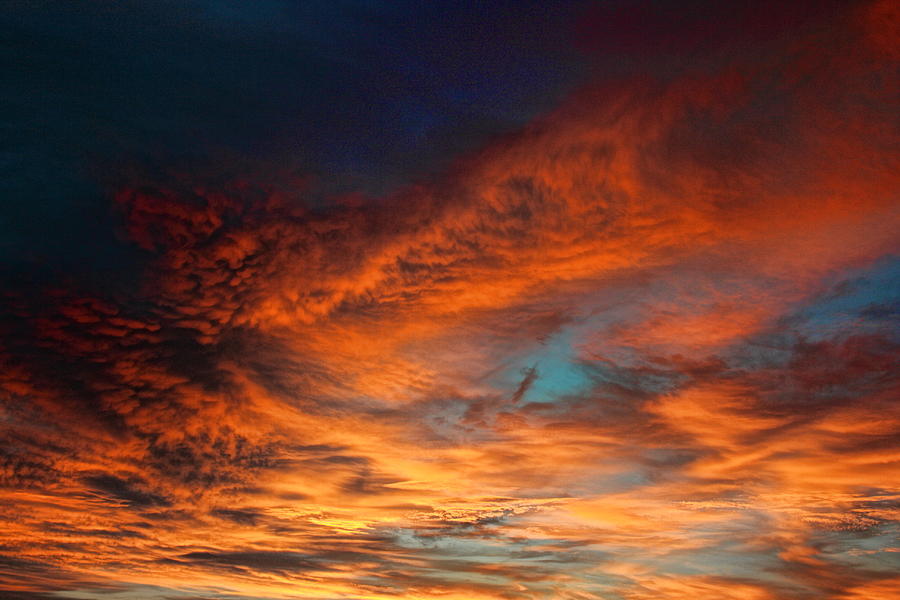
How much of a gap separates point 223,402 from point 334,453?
10.7 ft

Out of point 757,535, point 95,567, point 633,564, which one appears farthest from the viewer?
point 95,567

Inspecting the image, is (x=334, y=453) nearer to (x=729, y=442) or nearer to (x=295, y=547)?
(x=295, y=547)

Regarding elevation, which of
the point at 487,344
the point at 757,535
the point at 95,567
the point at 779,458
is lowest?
the point at 95,567

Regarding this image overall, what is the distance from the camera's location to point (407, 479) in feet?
56.7

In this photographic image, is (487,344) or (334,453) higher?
(487,344)

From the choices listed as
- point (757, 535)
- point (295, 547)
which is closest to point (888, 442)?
point (757, 535)

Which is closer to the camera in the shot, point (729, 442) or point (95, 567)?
point (729, 442)

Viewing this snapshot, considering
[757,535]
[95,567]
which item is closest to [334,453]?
[757,535]

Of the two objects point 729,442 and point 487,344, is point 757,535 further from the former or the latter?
point 487,344

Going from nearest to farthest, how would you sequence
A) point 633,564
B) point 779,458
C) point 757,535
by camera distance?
point 779,458, point 757,535, point 633,564

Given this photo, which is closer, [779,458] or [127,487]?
A: [779,458]

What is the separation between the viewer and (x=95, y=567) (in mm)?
24562

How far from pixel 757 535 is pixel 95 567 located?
76.9 feet

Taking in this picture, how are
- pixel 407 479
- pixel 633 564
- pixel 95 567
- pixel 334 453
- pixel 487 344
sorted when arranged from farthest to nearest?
pixel 95 567
pixel 633 564
pixel 407 479
pixel 334 453
pixel 487 344
